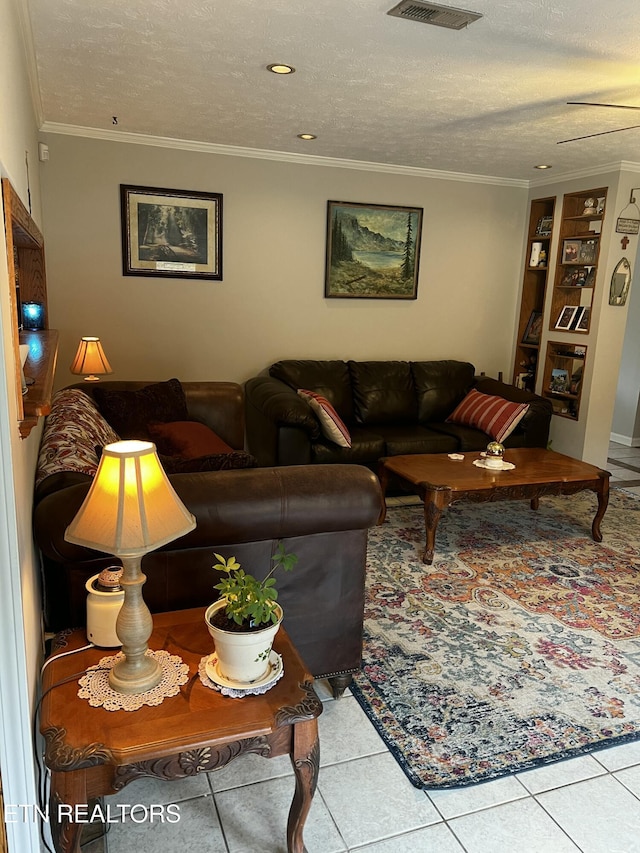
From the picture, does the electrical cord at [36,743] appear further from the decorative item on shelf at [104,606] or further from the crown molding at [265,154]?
the crown molding at [265,154]

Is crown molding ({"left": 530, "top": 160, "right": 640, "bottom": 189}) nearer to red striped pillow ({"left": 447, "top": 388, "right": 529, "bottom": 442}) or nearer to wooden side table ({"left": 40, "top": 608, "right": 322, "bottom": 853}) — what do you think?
red striped pillow ({"left": 447, "top": 388, "right": 529, "bottom": 442})

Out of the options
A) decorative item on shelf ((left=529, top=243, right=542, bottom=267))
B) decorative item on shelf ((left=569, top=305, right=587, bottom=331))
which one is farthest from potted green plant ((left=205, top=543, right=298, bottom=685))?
decorative item on shelf ((left=529, top=243, right=542, bottom=267))

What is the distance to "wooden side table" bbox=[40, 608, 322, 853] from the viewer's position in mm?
1371

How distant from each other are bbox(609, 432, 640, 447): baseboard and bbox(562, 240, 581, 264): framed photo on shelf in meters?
2.08

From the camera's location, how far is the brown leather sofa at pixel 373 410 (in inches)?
163

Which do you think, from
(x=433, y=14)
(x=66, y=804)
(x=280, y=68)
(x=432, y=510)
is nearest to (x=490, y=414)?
(x=432, y=510)

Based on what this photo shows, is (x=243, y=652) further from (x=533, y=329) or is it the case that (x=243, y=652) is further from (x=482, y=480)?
(x=533, y=329)

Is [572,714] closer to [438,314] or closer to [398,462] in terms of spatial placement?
[398,462]

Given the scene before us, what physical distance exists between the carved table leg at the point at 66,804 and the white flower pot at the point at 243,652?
384 millimetres

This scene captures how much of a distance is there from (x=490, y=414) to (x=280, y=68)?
2864mm

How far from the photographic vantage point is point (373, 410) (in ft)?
16.4

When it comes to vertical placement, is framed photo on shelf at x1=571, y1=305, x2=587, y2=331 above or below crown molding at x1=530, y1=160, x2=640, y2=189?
below

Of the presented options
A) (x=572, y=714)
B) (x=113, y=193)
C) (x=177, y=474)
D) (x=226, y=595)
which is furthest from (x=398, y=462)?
(x=113, y=193)

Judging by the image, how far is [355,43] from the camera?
2551 mm
